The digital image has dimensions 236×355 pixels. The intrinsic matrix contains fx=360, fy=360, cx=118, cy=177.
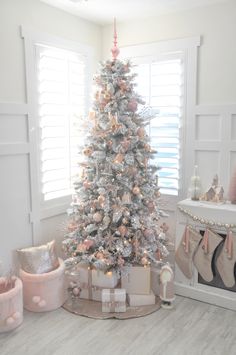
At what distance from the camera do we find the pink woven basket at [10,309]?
2.71 m

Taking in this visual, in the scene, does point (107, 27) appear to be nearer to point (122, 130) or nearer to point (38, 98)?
point (38, 98)

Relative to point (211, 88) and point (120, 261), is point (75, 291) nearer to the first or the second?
point (120, 261)

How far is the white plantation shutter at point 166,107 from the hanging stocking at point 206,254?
2.23 feet

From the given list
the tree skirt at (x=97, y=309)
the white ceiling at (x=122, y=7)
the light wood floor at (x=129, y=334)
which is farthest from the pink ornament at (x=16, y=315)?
the white ceiling at (x=122, y=7)

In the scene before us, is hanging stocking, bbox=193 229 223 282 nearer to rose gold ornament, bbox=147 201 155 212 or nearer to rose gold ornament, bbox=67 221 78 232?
rose gold ornament, bbox=147 201 155 212

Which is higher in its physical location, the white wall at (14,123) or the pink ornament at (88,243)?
the white wall at (14,123)

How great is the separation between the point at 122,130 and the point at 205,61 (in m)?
1.07

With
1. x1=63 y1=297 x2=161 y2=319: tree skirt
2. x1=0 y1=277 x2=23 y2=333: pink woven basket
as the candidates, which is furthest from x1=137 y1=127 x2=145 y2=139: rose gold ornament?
x1=0 y1=277 x2=23 y2=333: pink woven basket

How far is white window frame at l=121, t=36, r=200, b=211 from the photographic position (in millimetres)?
3381

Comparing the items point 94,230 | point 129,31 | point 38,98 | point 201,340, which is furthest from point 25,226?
point 129,31

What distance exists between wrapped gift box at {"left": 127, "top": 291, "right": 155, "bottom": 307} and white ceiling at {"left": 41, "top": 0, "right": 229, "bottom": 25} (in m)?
2.55

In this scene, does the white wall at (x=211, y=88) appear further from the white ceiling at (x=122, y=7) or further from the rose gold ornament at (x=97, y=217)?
the rose gold ornament at (x=97, y=217)

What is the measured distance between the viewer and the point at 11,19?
117 inches

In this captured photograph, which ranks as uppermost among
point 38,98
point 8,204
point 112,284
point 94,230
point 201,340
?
point 38,98
